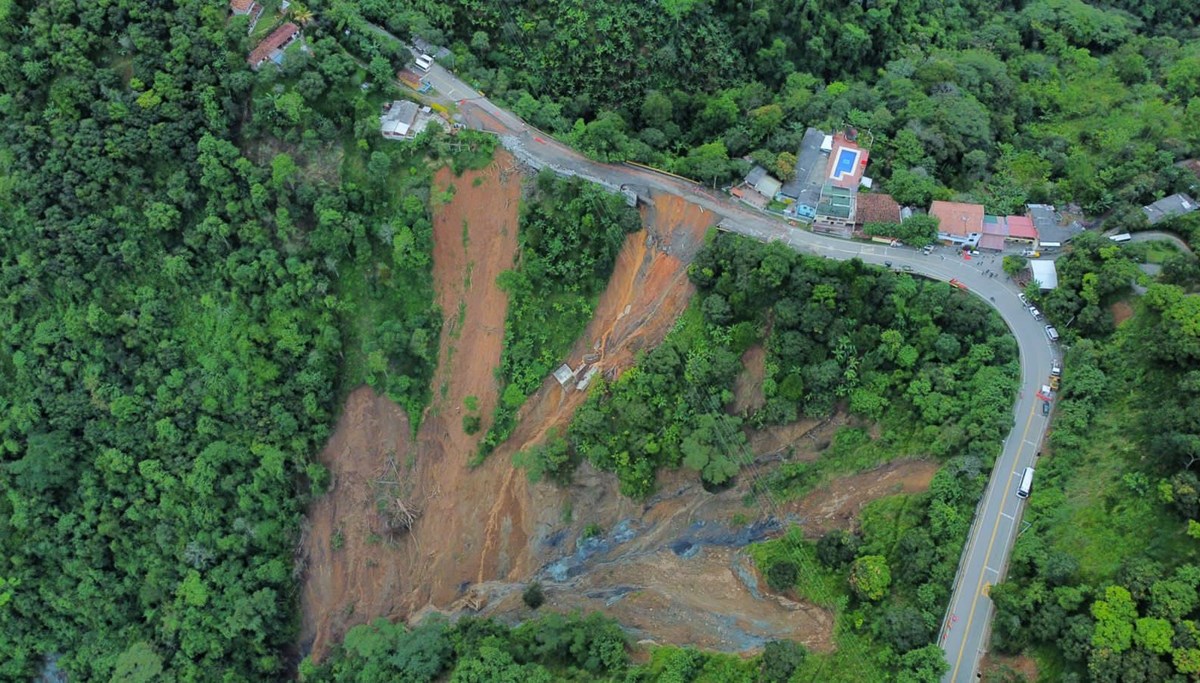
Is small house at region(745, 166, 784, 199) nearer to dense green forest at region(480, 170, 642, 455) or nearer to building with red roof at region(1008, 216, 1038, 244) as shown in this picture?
dense green forest at region(480, 170, 642, 455)

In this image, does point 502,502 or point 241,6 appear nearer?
point 502,502

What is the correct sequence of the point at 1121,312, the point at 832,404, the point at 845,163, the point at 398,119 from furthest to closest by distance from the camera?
the point at 398,119, the point at 845,163, the point at 832,404, the point at 1121,312

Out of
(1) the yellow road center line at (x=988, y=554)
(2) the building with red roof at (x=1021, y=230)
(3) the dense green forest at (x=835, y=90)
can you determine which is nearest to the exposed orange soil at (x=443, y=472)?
(3) the dense green forest at (x=835, y=90)

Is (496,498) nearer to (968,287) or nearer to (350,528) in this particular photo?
(350,528)

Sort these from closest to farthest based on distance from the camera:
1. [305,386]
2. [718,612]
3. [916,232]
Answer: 1. [718,612]
2. [916,232]
3. [305,386]

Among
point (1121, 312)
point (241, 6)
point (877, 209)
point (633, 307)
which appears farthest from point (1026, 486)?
point (241, 6)

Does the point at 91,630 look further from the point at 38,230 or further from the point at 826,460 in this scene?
the point at 826,460

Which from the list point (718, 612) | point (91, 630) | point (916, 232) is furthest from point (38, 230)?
point (916, 232)
